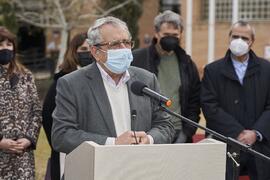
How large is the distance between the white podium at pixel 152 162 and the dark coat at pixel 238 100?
8.11 feet

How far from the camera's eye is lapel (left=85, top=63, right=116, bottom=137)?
3.77m

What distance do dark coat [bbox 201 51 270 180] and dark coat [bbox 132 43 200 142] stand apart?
139 mm

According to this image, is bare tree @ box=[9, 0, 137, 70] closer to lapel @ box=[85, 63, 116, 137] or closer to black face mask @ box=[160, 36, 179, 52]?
black face mask @ box=[160, 36, 179, 52]

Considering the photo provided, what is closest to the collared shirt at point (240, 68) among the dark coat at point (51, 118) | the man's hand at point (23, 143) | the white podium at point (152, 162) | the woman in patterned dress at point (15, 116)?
the dark coat at point (51, 118)

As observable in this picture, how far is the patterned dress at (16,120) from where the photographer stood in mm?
5262

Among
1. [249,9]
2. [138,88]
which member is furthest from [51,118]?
[249,9]

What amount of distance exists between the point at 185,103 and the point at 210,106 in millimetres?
239

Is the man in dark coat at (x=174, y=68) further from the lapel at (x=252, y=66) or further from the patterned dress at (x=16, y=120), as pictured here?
the patterned dress at (x=16, y=120)

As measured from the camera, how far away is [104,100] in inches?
150

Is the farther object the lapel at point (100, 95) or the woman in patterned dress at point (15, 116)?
the woman in patterned dress at point (15, 116)

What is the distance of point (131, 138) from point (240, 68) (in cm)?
267

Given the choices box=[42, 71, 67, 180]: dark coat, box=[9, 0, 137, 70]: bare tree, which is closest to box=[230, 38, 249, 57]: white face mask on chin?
box=[42, 71, 67, 180]: dark coat

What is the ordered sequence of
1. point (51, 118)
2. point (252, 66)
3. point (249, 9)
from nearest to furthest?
point (51, 118) → point (252, 66) → point (249, 9)

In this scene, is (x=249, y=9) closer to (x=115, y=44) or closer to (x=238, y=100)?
A: (x=238, y=100)
